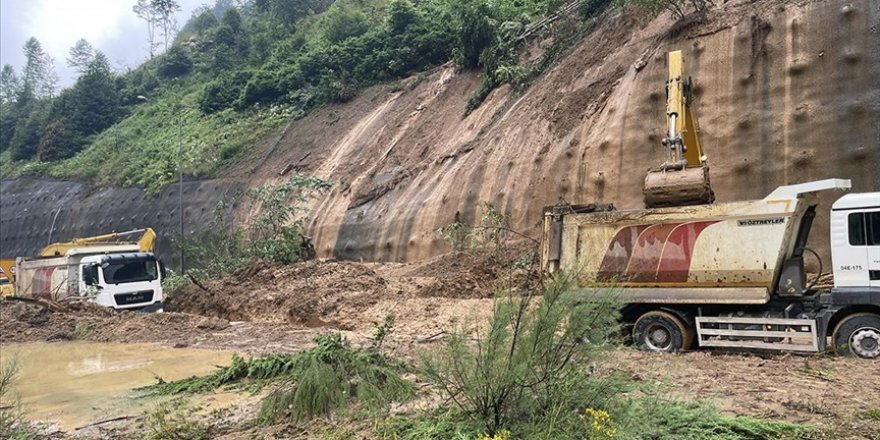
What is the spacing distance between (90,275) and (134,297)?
1.51 metres

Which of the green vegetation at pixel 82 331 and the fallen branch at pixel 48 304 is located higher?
the fallen branch at pixel 48 304

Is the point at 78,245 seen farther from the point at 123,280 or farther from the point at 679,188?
the point at 679,188

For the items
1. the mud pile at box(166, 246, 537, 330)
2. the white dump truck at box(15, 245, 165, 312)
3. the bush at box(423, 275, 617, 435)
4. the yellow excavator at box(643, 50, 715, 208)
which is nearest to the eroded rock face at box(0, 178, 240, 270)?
the white dump truck at box(15, 245, 165, 312)

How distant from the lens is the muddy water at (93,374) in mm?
9273

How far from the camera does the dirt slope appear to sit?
14.9m

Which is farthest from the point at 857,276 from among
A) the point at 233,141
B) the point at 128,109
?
the point at 128,109

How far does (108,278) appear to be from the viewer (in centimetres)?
2134

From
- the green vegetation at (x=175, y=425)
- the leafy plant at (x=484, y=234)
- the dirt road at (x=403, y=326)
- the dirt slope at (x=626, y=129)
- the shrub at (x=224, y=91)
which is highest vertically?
the shrub at (x=224, y=91)

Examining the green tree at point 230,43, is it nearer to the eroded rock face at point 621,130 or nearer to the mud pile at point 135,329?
the eroded rock face at point 621,130

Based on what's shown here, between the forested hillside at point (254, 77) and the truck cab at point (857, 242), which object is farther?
the forested hillside at point (254, 77)

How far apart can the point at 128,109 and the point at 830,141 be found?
64.2m

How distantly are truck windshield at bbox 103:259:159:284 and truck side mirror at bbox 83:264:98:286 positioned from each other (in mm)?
300

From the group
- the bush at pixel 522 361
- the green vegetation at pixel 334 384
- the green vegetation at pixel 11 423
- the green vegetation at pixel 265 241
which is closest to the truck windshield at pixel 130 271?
the green vegetation at pixel 265 241

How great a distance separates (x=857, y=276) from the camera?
9492mm
